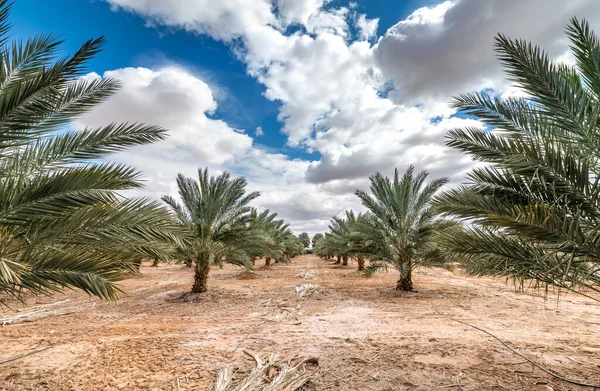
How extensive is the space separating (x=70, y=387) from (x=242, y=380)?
2.14m

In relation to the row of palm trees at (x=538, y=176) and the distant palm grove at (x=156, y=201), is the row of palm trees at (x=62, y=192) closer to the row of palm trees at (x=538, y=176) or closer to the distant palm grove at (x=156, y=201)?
the distant palm grove at (x=156, y=201)

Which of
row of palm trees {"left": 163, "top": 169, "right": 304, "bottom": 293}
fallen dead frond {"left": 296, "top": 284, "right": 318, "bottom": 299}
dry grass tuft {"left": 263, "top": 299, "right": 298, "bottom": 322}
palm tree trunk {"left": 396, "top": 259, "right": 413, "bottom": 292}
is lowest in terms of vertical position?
fallen dead frond {"left": 296, "top": 284, "right": 318, "bottom": 299}

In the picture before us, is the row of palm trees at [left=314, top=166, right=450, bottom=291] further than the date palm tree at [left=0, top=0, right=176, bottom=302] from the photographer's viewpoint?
Yes

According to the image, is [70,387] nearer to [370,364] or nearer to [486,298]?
[370,364]

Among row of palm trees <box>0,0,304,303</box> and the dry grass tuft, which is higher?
row of palm trees <box>0,0,304,303</box>

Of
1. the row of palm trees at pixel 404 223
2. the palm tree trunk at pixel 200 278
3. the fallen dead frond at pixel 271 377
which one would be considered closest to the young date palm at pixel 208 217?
the palm tree trunk at pixel 200 278

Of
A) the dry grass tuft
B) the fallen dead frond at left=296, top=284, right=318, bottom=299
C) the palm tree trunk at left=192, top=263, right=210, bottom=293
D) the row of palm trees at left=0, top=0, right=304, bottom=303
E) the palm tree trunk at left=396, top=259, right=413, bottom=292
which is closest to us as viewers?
the row of palm trees at left=0, top=0, right=304, bottom=303

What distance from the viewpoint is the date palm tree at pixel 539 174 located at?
318 cm

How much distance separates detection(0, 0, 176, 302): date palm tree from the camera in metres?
2.91

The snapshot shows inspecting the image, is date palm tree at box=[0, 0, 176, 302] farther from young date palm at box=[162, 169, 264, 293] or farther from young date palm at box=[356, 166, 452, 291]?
young date palm at box=[356, 166, 452, 291]

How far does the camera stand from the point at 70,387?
3.45 meters

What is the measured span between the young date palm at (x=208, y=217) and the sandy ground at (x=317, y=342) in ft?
6.14

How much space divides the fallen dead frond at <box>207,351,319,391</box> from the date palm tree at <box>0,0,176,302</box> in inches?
69.3

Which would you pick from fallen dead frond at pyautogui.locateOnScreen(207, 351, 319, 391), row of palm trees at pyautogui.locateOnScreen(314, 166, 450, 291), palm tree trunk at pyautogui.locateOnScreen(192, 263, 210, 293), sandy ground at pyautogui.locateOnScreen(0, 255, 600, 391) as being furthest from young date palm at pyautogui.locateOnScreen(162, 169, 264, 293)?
fallen dead frond at pyautogui.locateOnScreen(207, 351, 319, 391)
